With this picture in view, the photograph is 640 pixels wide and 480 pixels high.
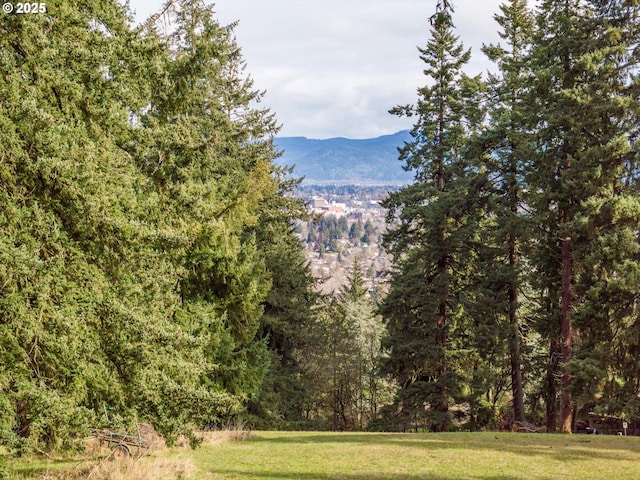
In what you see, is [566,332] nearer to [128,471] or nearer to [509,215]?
[509,215]

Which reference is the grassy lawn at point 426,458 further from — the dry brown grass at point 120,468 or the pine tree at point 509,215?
the pine tree at point 509,215

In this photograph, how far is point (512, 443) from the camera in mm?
13227

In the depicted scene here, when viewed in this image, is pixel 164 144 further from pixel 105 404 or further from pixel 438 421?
pixel 438 421

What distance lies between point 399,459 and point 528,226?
10.3m

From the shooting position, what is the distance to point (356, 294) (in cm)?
5150

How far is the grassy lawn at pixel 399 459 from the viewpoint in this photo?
9.43 m

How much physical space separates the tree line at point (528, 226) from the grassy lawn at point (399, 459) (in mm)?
4139

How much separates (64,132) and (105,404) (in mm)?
4398

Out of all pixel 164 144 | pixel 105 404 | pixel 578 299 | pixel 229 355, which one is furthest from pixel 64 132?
pixel 578 299

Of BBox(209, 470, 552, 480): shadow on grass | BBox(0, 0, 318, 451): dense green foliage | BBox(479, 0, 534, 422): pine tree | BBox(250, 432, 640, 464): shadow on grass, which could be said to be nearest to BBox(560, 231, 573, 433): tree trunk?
BBox(479, 0, 534, 422): pine tree

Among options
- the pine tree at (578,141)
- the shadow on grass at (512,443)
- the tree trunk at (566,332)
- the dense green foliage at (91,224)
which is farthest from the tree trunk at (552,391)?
the dense green foliage at (91,224)

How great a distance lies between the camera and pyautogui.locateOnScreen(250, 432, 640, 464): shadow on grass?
11.6 meters

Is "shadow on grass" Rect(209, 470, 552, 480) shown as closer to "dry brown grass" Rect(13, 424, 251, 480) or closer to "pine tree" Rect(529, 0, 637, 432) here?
"dry brown grass" Rect(13, 424, 251, 480)

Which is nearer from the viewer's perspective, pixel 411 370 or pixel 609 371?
pixel 609 371
